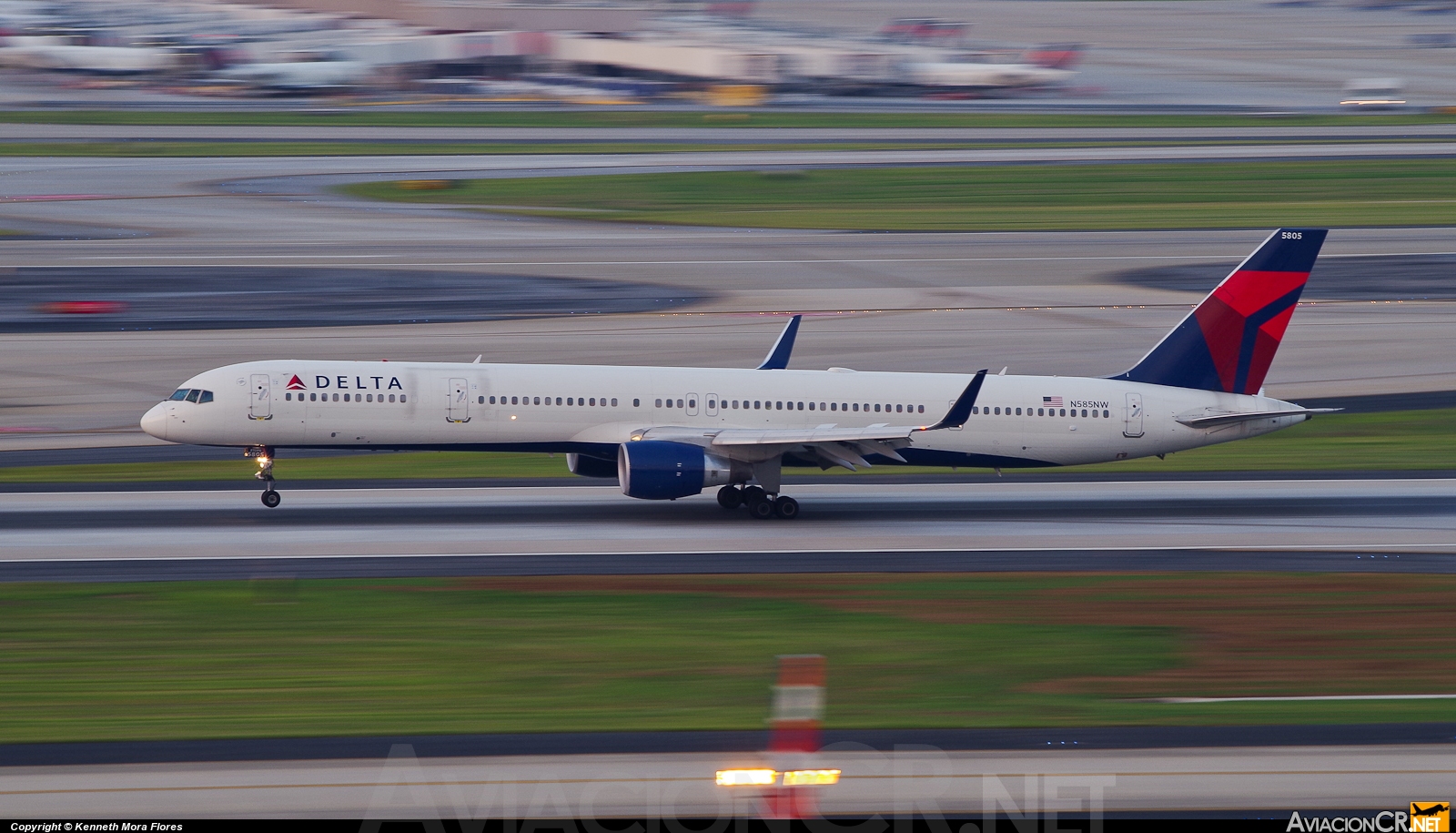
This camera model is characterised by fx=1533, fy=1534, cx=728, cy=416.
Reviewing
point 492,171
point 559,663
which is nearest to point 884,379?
point 559,663

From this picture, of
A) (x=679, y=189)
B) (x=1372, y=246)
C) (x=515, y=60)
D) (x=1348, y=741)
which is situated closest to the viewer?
(x=1348, y=741)

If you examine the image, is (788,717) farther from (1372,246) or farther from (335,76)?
(335,76)

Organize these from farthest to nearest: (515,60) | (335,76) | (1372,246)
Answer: (515,60), (335,76), (1372,246)

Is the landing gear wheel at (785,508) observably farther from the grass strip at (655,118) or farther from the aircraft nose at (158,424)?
the grass strip at (655,118)

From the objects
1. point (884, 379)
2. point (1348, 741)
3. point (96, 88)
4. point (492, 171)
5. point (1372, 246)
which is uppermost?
point (96, 88)

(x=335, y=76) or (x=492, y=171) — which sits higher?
(x=335, y=76)

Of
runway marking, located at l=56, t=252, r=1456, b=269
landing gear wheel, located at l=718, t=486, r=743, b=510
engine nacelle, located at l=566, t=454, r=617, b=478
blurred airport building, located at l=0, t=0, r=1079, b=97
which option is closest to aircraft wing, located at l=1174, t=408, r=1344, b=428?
landing gear wheel, located at l=718, t=486, r=743, b=510

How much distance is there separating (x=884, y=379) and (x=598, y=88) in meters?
95.1

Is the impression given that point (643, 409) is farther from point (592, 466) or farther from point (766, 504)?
point (766, 504)

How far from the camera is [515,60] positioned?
135 m

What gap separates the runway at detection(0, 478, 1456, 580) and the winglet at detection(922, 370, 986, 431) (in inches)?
96.7

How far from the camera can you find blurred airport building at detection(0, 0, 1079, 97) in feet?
418

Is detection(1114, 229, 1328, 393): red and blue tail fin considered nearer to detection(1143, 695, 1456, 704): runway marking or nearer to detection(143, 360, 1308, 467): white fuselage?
detection(143, 360, 1308, 467): white fuselage

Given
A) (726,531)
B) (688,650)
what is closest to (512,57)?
(726,531)
